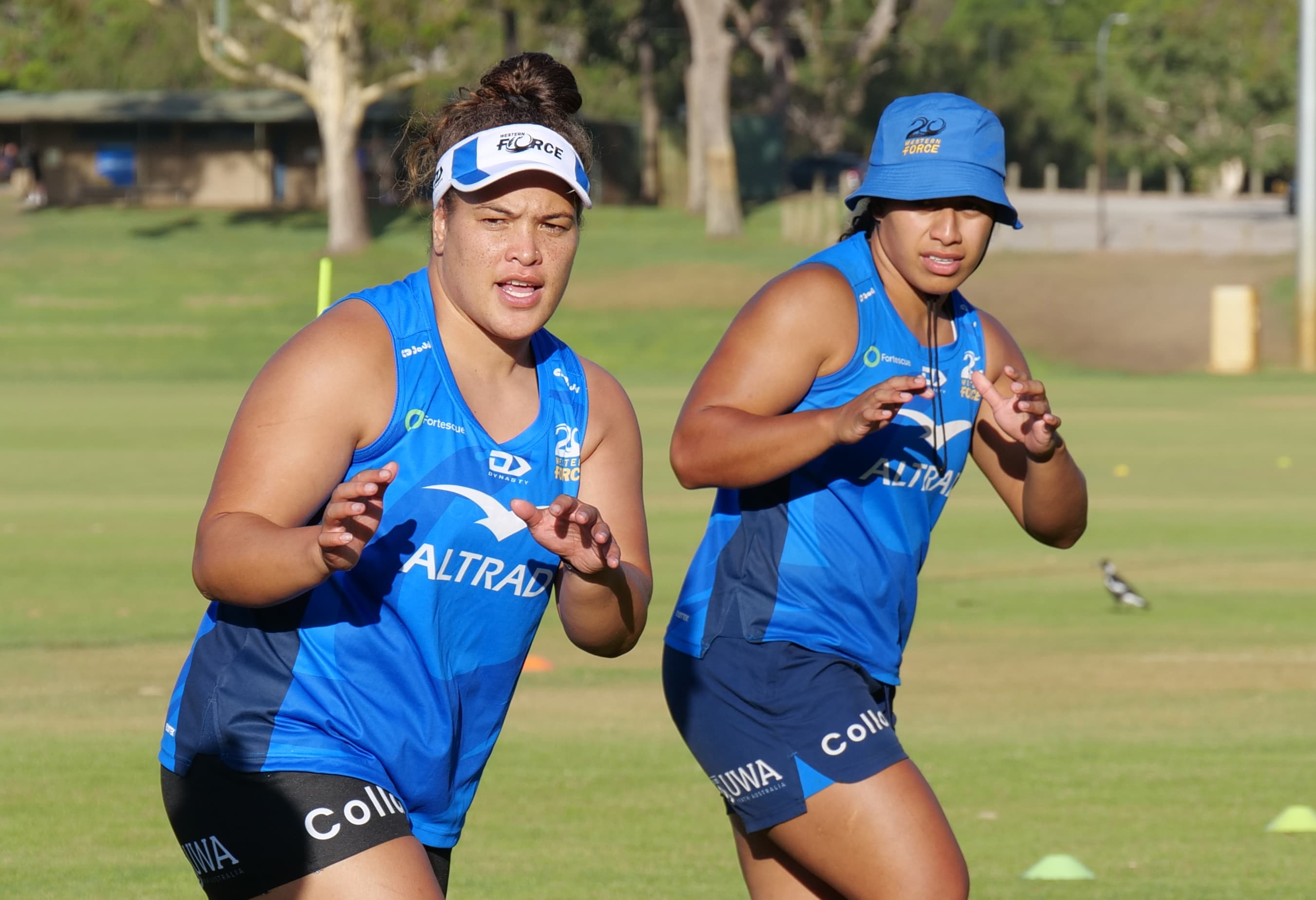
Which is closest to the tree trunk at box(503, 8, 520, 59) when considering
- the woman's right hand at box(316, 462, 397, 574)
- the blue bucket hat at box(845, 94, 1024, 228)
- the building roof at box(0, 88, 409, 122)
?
the building roof at box(0, 88, 409, 122)

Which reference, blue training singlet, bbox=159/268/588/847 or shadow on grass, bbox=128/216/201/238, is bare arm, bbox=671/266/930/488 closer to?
blue training singlet, bbox=159/268/588/847

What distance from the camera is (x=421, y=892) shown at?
386 cm

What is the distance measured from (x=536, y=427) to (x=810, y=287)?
0.97m

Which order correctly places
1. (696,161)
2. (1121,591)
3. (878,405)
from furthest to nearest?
(696,161)
(1121,591)
(878,405)

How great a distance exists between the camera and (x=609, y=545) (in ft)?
12.9

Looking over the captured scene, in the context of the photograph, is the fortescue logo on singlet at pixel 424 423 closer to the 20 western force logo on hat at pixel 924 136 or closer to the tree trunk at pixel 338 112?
the 20 western force logo on hat at pixel 924 136

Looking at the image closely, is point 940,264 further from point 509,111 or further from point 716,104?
point 716,104

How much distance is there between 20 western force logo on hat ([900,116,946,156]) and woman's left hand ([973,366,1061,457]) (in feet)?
1.79

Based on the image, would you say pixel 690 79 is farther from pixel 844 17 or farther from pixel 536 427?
pixel 536 427

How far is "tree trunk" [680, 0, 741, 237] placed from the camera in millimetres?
56344

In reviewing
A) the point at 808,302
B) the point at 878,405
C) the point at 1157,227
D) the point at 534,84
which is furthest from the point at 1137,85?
the point at 534,84

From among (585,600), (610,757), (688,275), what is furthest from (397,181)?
(688,275)

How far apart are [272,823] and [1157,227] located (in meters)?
66.8

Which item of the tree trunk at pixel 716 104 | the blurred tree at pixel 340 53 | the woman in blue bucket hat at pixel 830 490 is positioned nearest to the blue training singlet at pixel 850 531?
the woman in blue bucket hat at pixel 830 490
